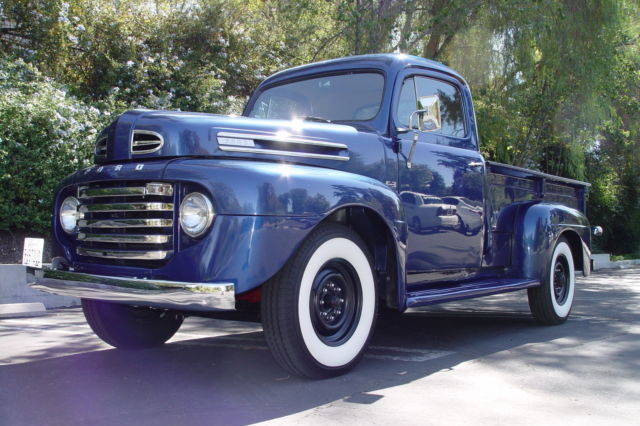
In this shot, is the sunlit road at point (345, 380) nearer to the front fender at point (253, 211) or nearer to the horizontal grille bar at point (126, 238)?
the front fender at point (253, 211)

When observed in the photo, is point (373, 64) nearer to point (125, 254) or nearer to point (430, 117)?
point (430, 117)

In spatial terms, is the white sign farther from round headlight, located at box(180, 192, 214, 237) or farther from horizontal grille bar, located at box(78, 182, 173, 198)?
round headlight, located at box(180, 192, 214, 237)

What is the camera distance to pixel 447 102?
5.71m

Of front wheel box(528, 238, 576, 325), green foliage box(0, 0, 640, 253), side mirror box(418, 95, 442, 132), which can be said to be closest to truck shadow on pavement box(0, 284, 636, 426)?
front wheel box(528, 238, 576, 325)

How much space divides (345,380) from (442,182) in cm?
187

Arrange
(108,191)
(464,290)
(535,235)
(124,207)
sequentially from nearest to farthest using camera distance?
(124,207) < (108,191) < (464,290) < (535,235)

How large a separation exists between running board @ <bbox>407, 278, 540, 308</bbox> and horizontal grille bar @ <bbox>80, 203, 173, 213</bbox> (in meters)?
1.73

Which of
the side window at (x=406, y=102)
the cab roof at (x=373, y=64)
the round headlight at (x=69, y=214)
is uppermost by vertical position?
the cab roof at (x=373, y=64)

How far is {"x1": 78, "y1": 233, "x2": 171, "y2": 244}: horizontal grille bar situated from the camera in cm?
366

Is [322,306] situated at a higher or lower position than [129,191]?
lower

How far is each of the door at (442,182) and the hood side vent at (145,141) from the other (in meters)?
1.75

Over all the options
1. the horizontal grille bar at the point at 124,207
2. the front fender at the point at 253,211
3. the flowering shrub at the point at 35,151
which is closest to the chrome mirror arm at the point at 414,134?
the front fender at the point at 253,211

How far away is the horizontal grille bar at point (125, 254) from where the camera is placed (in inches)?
144

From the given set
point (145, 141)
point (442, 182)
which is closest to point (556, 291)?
point (442, 182)
